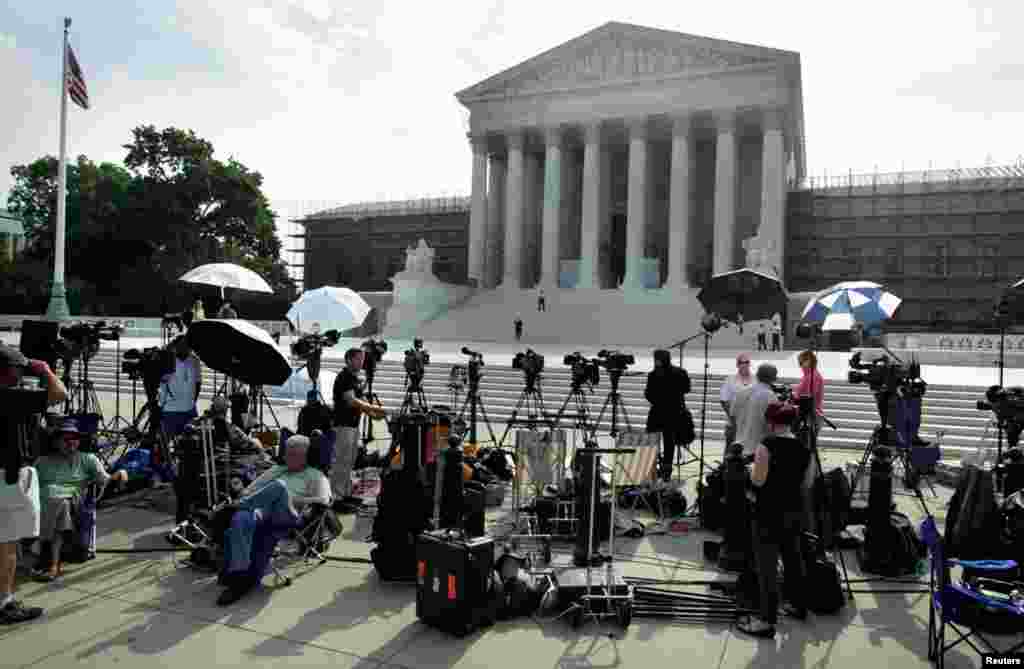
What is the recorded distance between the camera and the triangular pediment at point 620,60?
4472cm

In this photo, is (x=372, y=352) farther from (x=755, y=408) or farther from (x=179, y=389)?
(x=755, y=408)

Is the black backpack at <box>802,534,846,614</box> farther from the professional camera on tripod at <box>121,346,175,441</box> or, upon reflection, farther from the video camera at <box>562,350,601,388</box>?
the professional camera on tripod at <box>121,346,175,441</box>

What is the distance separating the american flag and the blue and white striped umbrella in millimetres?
28184

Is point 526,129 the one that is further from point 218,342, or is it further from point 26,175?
point 218,342

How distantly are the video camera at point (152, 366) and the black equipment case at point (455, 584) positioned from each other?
5350 mm

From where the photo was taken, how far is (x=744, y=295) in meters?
10.4

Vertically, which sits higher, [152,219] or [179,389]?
[152,219]

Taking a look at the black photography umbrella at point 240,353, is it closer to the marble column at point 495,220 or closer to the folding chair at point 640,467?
the folding chair at point 640,467

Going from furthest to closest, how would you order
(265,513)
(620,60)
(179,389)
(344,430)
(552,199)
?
(552,199) → (620,60) → (179,389) → (344,430) → (265,513)

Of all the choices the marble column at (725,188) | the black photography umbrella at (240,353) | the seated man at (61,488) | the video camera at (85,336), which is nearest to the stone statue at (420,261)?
the marble column at (725,188)

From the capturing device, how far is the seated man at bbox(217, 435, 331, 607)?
18.4ft

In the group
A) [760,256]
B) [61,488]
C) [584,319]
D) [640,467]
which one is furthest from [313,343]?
[584,319]

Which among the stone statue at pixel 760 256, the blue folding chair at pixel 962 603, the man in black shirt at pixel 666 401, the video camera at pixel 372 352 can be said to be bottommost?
the blue folding chair at pixel 962 603

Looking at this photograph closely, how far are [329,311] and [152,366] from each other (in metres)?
4.29
